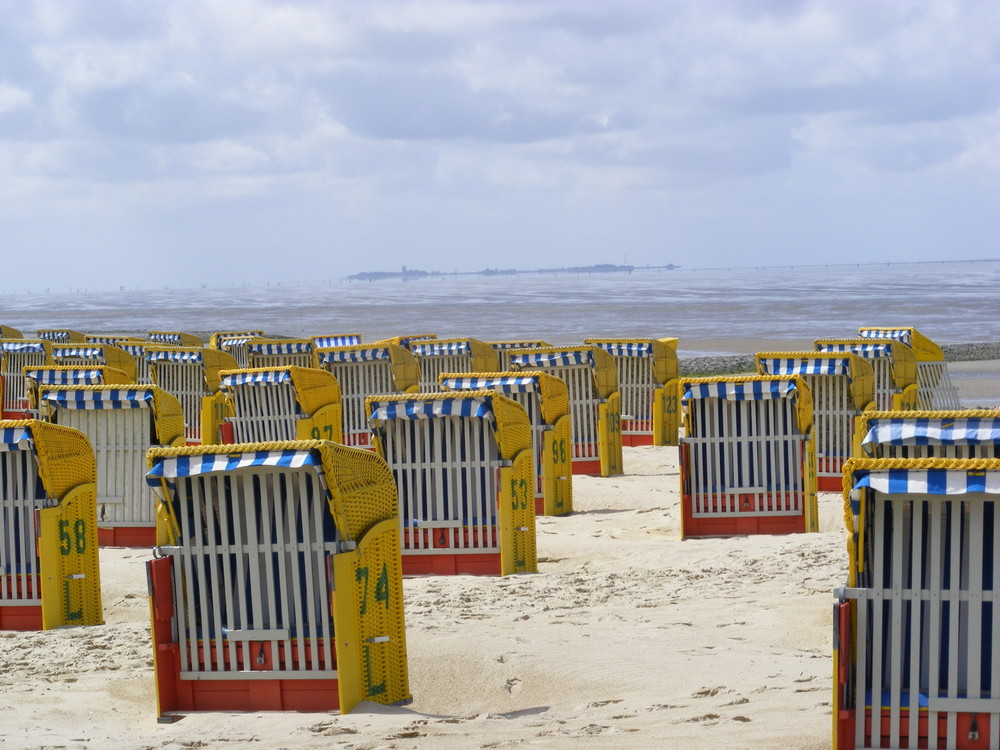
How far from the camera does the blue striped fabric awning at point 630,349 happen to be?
18.0 metres

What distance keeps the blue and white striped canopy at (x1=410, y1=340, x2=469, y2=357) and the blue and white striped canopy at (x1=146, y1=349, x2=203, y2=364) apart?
290 cm

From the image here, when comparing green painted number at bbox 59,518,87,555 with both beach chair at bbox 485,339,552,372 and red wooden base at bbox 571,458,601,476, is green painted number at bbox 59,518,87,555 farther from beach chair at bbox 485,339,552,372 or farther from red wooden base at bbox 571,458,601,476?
red wooden base at bbox 571,458,601,476

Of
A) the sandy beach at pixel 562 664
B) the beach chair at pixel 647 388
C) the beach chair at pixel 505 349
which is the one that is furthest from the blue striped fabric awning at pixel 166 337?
the sandy beach at pixel 562 664

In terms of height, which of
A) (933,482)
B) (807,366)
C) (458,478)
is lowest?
(458,478)

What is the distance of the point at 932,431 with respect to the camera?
8.02 m

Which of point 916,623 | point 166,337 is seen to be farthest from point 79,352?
point 916,623

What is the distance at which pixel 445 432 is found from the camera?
9.95 meters

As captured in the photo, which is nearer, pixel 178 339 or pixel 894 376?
pixel 894 376

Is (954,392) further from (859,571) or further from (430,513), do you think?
(859,571)

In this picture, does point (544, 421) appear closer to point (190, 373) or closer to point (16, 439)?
point (16, 439)

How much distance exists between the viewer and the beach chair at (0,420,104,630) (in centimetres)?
852

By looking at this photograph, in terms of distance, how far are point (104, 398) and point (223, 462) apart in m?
5.03

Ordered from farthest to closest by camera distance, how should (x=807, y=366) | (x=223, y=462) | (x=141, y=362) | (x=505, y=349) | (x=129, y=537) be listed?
(x=141, y=362), (x=505, y=349), (x=807, y=366), (x=129, y=537), (x=223, y=462)

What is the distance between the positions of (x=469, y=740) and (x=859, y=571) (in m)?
1.89
